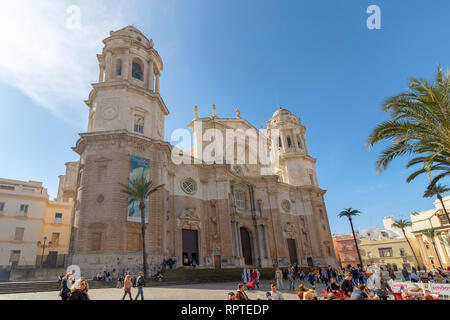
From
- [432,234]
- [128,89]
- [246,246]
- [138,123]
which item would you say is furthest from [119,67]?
[432,234]

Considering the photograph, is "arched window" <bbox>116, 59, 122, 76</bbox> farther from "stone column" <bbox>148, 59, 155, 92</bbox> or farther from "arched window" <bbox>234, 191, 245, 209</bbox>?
"arched window" <bbox>234, 191, 245, 209</bbox>

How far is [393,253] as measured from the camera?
57844mm

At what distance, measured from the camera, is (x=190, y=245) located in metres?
29.7

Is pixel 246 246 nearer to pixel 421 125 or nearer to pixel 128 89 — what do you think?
pixel 128 89

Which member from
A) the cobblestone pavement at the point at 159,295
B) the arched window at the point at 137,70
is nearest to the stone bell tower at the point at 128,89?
the arched window at the point at 137,70

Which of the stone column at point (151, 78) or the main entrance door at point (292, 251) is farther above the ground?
the stone column at point (151, 78)

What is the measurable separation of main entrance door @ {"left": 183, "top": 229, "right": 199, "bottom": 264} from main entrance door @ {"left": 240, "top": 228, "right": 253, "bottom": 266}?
8.16 metres

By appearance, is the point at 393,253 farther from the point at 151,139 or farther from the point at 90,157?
the point at 90,157

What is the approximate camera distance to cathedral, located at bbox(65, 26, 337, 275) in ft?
75.9

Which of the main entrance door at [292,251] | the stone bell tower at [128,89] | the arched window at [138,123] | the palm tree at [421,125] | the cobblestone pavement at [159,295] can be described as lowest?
the cobblestone pavement at [159,295]

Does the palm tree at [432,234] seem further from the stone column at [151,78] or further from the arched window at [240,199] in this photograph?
the stone column at [151,78]

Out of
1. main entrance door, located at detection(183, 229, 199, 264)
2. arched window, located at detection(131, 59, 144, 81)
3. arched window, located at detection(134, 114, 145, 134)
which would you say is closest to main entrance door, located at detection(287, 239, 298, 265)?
main entrance door, located at detection(183, 229, 199, 264)

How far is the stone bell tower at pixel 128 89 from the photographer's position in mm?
27688

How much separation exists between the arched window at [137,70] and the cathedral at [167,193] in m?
0.12
